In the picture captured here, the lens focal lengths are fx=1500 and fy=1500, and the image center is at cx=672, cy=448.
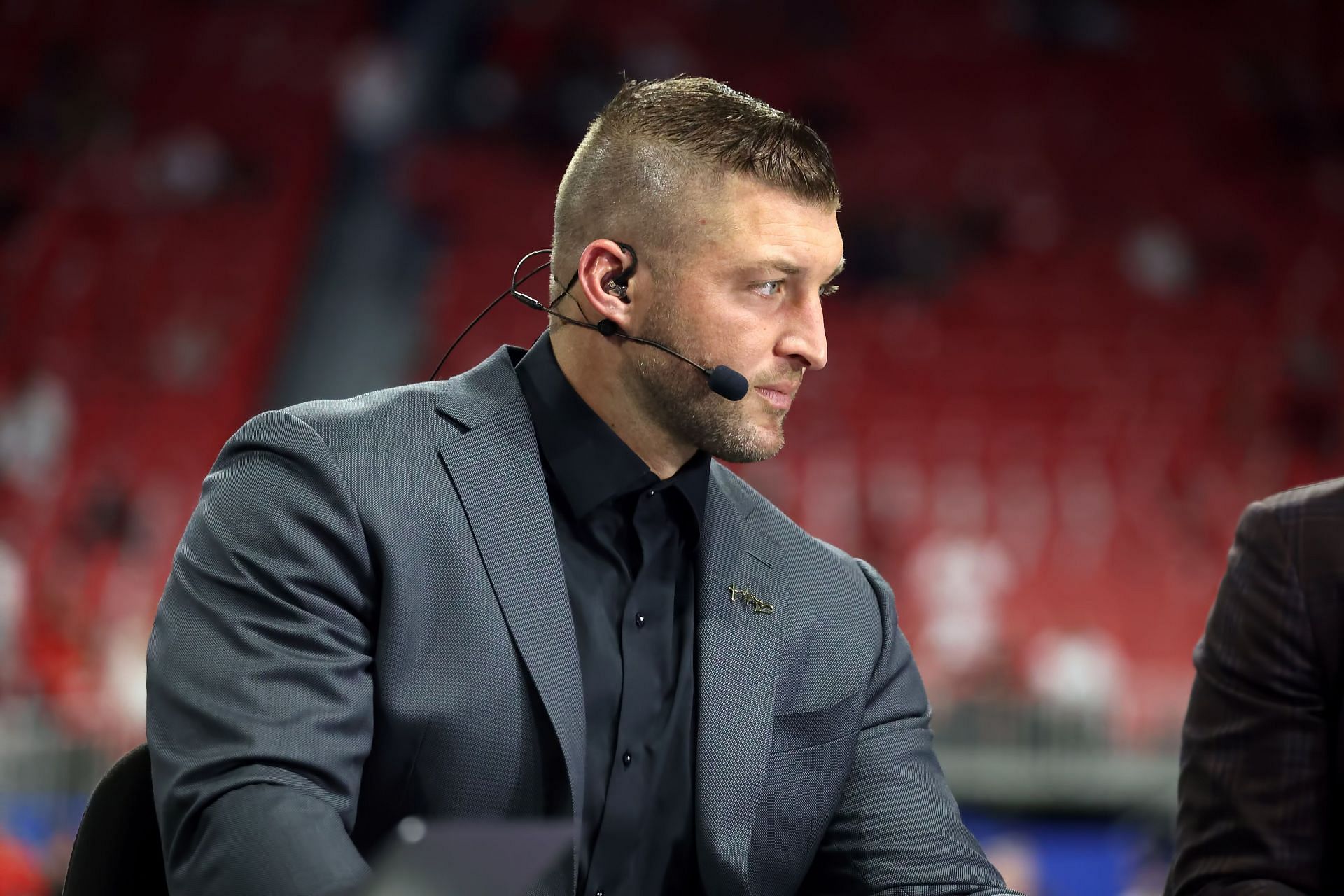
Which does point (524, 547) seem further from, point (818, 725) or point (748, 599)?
point (818, 725)

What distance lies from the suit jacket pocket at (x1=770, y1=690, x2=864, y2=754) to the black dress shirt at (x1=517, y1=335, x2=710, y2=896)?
0.34 feet

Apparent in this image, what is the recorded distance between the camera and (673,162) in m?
1.71

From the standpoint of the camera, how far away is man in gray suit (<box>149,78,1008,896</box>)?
4.54 ft

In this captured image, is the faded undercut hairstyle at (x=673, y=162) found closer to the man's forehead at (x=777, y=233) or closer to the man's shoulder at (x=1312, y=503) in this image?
the man's forehead at (x=777, y=233)

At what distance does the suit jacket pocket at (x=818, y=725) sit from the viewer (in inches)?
65.6

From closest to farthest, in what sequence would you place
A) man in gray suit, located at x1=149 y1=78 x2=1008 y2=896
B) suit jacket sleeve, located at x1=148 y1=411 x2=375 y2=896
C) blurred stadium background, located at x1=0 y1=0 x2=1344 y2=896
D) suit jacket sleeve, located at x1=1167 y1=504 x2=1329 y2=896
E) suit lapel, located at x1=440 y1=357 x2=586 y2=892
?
suit jacket sleeve, located at x1=148 y1=411 x2=375 y2=896
man in gray suit, located at x1=149 y1=78 x2=1008 y2=896
suit lapel, located at x1=440 y1=357 x2=586 y2=892
suit jacket sleeve, located at x1=1167 y1=504 x2=1329 y2=896
blurred stadium background, located at x1=0 y1=0 x2=1344 y2=896

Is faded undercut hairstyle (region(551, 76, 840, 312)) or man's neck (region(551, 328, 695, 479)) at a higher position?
faded undercut hairstyle (region(551, 76, 840, 312))

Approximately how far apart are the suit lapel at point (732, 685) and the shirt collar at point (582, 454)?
5cm

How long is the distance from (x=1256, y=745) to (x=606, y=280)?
0.89 m

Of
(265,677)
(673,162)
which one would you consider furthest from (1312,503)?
(265,677)

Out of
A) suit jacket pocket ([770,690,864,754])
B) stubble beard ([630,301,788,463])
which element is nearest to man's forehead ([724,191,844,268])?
stubble beard ([630,301,788,463])

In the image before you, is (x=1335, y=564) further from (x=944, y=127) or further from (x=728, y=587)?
(x=944, y=127)

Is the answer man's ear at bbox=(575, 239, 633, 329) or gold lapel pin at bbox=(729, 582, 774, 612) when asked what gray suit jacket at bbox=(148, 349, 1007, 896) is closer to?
gold lapel pin at bbox=(729, 582, 774, 612)

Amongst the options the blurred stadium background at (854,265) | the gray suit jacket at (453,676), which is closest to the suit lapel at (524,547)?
the gray suit jacket at (453,676)
